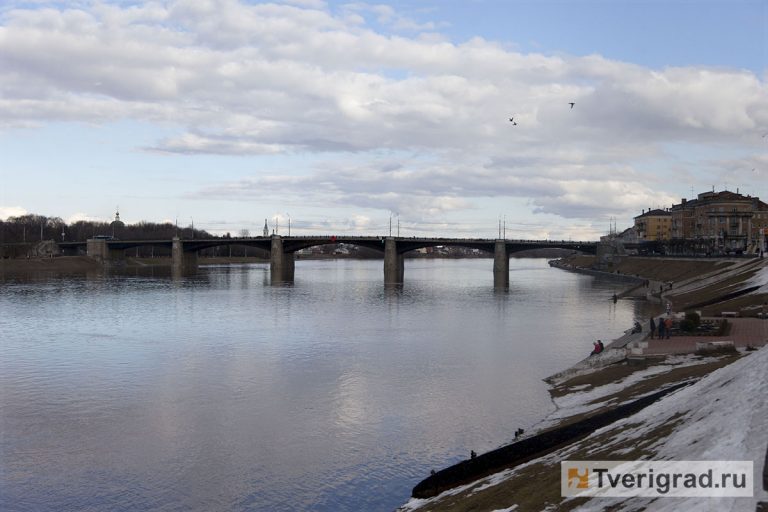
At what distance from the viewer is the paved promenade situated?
119 feet

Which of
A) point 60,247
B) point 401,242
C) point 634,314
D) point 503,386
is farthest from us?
point 60,247

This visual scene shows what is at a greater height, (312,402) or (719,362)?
(719,362)

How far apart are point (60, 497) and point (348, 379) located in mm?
17561

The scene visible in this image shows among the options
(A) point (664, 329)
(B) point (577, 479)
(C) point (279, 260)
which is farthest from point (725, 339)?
(C) point (279, 260)

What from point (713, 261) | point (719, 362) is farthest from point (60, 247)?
point (719, 362)

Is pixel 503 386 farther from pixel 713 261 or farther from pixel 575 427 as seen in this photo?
pixel 713 261

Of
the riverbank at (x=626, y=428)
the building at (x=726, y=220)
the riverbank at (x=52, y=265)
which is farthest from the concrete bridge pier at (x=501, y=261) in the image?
the riverbank at (x=626, y=428)

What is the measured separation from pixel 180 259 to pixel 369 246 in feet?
159

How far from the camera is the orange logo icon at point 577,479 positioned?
15695 millimetres

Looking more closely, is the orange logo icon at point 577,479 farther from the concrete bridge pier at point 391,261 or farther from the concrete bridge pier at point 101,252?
the concrete bridge pier at point 101,252

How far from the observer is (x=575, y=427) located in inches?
922

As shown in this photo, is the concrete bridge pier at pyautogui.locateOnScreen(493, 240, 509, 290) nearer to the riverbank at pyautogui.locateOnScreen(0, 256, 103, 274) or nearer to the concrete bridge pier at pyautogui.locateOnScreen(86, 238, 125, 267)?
the riverbank at pyautogui.locateOnScreen(0, 256, 103, 274)

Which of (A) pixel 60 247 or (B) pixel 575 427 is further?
(A) pixel 60 247

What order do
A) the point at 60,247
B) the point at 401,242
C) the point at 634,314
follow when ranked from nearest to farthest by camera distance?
the point at 634,314 → the point at 401,242 → the point at 60,247
